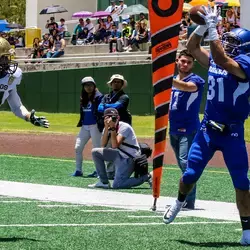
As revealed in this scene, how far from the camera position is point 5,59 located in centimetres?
Answer: 836

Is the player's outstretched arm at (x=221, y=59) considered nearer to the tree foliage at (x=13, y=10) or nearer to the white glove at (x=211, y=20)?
the white glove at (x=211, y=20)

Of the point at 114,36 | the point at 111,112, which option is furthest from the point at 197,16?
the point at 114,36

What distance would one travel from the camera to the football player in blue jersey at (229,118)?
809 cm

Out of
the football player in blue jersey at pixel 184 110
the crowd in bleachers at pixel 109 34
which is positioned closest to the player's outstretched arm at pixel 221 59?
the football player in blue jersey at pixel 184 110

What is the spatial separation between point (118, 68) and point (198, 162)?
22125mm

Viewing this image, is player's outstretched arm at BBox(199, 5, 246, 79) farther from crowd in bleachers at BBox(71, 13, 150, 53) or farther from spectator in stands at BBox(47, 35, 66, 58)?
spectator in stands at BBox(47, 35, 66, 58)

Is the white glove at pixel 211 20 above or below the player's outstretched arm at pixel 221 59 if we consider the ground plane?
above

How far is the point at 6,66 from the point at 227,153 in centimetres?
222

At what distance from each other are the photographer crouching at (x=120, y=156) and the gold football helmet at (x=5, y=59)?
16.3 ft

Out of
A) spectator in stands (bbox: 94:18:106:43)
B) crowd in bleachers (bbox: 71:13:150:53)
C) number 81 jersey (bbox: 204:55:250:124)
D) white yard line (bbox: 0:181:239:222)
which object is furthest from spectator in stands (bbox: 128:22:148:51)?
number 81 jersey (bbox: 204:55:250:124)

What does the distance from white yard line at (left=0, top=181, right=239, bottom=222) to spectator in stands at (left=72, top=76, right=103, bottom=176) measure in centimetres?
230

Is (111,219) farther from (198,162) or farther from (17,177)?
(17,177)

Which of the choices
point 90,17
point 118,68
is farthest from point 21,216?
point 90,17

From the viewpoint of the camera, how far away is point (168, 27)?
882 cm
